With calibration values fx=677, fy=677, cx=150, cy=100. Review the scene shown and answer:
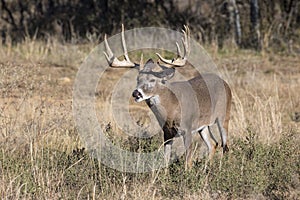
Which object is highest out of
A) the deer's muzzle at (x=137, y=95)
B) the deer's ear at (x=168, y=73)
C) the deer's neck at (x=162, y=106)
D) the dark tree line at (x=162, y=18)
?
the dark tree line at (x=162, y=18)

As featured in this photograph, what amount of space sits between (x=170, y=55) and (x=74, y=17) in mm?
6783

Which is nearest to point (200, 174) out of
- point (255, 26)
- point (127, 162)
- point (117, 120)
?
point (127, 162)

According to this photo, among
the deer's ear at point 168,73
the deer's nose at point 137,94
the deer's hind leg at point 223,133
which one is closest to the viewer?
the deer's nose at point 137,94

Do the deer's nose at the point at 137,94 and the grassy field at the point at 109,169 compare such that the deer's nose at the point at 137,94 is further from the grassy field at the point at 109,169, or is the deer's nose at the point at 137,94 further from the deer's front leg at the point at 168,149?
the deer's front leg at the point at 168,149

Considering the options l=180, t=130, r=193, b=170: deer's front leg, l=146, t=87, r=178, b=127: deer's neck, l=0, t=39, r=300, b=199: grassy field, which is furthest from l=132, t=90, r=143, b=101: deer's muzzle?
l=180, t=130, r=193, b=170: deer's front leg

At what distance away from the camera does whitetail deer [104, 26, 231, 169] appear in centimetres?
756

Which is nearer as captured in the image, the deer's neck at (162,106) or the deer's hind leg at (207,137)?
the deer's neck at (162,106)

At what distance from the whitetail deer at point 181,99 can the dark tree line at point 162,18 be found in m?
9.66

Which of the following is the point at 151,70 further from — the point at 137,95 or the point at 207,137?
the point at 207,137

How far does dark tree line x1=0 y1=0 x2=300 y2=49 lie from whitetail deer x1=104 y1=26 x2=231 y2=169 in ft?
31.7

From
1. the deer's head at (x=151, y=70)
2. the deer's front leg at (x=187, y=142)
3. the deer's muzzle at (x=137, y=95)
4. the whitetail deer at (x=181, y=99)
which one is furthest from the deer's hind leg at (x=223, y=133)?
the deer's muzzle at (x=137, y=95)

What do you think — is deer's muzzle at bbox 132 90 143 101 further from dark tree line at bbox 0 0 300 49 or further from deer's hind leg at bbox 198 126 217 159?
dark tree line at bbox 0 0 300 49

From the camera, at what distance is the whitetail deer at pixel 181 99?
7.56 meters

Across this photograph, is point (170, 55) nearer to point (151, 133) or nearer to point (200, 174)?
point (151, 133)
